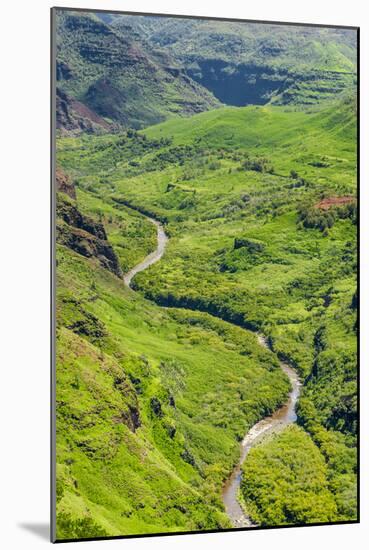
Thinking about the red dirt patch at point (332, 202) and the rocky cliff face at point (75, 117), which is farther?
the red dirt patch at point (332, 202)

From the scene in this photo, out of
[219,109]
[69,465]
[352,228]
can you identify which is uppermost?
[219,109]

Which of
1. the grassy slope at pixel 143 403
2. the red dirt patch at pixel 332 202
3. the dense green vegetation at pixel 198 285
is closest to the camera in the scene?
the grassy slope at pixel 143 403

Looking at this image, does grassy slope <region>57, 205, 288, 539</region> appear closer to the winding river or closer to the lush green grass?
the winding river

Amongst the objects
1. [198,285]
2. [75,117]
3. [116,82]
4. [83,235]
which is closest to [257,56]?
[116,82]

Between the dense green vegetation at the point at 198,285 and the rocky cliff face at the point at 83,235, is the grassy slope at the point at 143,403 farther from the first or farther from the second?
the rocky cliff face at the point at 83,235

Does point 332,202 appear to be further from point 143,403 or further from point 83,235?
point 143,403

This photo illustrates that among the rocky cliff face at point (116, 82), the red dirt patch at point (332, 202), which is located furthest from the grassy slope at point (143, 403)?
the rocky cliff face at point (116, 82)

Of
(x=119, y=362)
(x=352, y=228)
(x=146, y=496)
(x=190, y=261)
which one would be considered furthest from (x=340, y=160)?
(x=146, y=496)

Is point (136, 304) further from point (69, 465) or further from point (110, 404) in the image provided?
point (69, 465)
